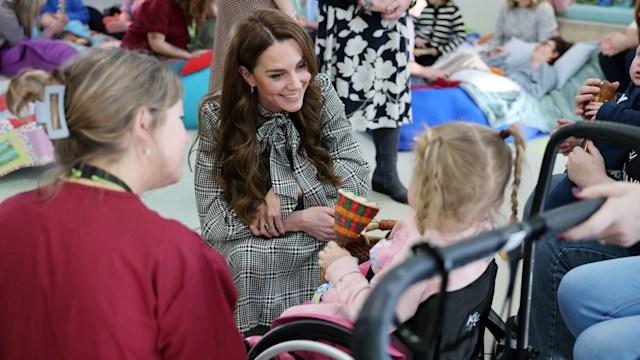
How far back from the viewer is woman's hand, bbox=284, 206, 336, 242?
1.92 m

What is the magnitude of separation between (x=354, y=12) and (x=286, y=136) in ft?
3.94

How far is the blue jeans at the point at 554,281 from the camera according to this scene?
1.80 m

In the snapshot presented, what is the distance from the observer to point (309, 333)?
1335mm

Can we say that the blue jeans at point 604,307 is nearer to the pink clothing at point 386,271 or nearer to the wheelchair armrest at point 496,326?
the wheelchair armrest at point 496,326

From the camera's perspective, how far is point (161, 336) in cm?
116

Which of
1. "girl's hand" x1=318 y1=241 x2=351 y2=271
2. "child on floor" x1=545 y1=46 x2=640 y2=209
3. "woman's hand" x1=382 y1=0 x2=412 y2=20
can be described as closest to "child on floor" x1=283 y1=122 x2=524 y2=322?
"girl's hand" x1=318 y1=241 x2=351 y2=271

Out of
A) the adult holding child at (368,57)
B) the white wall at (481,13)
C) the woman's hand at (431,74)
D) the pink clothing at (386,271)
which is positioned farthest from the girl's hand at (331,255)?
the white wall at (481,13)

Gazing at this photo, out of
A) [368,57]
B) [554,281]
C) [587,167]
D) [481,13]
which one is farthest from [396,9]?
[481,13]

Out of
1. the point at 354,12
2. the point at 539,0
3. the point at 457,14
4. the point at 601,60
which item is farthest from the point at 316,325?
the point at 539,0

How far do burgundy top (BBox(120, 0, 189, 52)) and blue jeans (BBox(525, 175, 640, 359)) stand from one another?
2915 mm

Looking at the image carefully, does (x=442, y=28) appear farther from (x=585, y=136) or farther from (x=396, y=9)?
(x=585, y=136)

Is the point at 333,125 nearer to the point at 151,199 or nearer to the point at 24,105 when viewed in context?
the point at 24,105

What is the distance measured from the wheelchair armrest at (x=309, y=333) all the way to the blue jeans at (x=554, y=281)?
744mm

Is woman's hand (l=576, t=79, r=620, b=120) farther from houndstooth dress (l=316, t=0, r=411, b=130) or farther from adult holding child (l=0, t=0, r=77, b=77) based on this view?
adult holding child (l=0, t=0, r=77, b=77)
